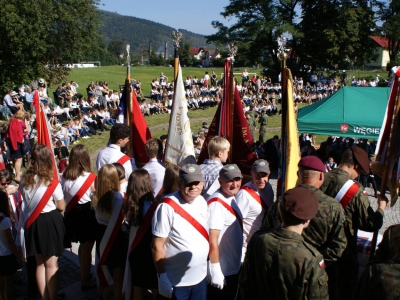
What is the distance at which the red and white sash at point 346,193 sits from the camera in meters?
3.70

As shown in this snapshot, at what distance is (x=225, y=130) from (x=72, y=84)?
1923cm

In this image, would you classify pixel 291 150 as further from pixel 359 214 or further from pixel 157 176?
pixel 157 176

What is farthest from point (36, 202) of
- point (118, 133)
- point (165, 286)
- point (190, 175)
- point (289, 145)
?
point (289, 145)

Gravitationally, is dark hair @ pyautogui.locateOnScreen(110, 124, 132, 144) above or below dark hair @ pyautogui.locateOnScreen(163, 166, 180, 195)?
above

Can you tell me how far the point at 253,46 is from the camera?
1476 inches

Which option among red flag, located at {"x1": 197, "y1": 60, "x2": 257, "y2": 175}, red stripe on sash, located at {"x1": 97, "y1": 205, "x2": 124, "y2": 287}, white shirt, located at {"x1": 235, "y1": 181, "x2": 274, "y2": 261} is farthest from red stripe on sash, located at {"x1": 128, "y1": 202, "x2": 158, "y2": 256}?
red flag, located at {"x1": 197, "y1": 60, "x2": 257, "y2": 175}

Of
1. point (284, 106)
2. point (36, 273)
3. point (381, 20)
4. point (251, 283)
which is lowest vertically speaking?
point (36, 273)

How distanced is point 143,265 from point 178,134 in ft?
8.11

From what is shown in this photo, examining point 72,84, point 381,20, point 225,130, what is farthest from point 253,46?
point 225,130

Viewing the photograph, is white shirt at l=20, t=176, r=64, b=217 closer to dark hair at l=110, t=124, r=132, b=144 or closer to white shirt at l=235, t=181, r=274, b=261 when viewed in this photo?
dark hair at l=110, t=124, r=132, b=144

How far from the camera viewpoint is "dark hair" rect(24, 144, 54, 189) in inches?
171

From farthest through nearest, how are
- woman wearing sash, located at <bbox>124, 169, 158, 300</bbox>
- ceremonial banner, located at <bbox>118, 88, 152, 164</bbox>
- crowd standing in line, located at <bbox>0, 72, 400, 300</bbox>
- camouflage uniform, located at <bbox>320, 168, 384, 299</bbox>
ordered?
ceremonial banner, located at <bbox>118, 88, 152, 164</bbox>
woman wearing sash, located at <bbox>124, 169, 158, 300</bbox>
camouflage uniform, located at <bbox>320, 168, 384, 299</bbox>
crowd standing in line, located at <bbox>0, 72, 400, 300</bbox>


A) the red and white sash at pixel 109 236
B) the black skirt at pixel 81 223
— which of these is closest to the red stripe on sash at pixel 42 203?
the black skirt at pixel 81 223

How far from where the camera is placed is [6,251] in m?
4.43
